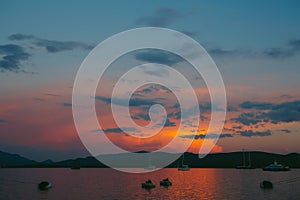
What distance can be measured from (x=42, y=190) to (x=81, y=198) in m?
33.6

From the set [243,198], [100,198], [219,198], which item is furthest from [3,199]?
[243,198]

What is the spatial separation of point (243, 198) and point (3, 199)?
68.3 metres

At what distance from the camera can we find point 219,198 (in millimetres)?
110062

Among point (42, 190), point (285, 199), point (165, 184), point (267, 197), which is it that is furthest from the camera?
point (165, 184)

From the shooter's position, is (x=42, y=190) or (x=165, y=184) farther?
(x=165, y=184)

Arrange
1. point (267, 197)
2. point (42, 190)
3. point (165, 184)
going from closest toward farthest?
point (267, 197)
point (42, 190)
point (165, 184)

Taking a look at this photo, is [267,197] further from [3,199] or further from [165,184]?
[3,199]

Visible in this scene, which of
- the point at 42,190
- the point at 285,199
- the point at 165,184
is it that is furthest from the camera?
the point at 165,184

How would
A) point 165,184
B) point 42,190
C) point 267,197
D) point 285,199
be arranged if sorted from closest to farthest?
point 285,199
point 267,197
point 42,190
point 165,184

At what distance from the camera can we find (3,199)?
107500 millimetres

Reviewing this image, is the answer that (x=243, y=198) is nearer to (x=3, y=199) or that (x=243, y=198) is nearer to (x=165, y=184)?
(x=165, y=184)

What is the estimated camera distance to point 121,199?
351ft

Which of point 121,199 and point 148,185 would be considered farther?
point 148,185

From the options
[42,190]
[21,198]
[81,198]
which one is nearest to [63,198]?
[81,198]
